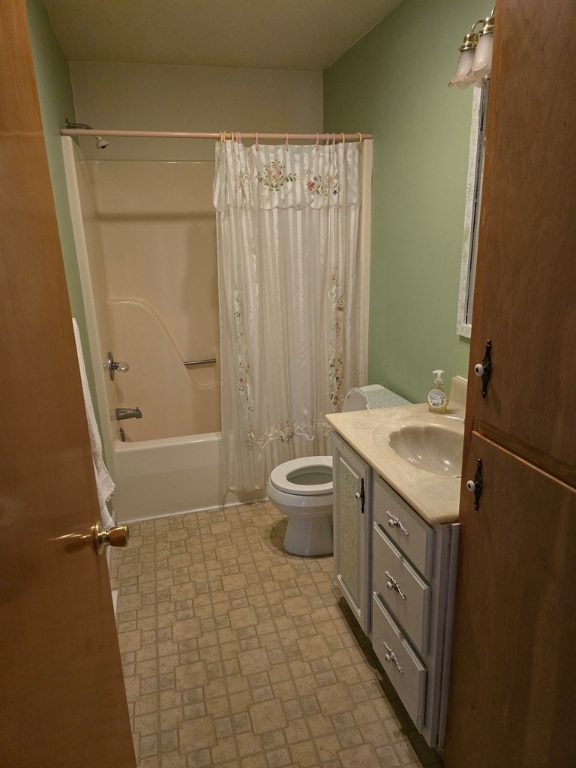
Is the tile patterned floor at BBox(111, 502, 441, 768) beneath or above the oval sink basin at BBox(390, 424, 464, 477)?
beneath

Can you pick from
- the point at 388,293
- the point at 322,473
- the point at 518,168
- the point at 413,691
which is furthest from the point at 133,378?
the point at 518,168

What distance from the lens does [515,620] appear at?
1.00 metres

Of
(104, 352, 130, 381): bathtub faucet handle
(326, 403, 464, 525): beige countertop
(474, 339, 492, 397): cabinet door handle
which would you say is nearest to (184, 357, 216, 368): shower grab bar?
(104, 352, 130, 381): bathtub faucet handle

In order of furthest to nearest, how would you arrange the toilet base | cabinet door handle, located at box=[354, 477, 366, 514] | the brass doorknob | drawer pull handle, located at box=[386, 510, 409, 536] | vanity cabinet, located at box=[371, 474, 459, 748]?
1. the toilet base
2. cabinet door handle, located at box=[354, 477, 366, 514]
3. drawer pull handle, located at box=[386, 510, 409, 536]
4. vanity cabinet, located at box=[371, 474, 459, 748]
5. the brass doorknob

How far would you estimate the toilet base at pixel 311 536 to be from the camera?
2.43 metres

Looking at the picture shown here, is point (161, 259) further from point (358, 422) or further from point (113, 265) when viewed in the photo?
point (358, 422)

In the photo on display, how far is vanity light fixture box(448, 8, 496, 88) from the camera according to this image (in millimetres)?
1341

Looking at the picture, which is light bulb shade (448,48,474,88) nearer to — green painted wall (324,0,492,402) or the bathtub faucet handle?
green painted wall (324,0,492,402)

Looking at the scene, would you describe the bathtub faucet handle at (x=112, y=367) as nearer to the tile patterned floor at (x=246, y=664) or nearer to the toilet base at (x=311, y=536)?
the tile patterned floor at (x=246, y=664)

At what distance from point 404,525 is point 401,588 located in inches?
8.6

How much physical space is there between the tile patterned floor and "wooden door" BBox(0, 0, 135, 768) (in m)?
0.78

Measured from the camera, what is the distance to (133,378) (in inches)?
→ 130

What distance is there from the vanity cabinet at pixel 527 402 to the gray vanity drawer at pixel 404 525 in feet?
0.47

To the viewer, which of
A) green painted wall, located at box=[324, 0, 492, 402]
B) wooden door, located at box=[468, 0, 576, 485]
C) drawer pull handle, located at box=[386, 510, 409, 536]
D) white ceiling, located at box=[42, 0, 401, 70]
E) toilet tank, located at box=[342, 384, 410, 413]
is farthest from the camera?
toilet tank, located at box=[342, 384, 410, 413]
